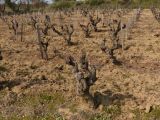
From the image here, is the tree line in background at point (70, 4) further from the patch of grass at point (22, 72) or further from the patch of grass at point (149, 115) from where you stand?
the patch of grass at point (149, 115)

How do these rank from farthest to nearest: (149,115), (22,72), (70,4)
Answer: (70,4) < (22,72) < (149,115)

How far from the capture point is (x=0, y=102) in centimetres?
1296

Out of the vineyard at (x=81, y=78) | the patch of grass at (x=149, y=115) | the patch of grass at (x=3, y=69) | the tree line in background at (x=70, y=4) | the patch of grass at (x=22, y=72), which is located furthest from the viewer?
the tree line in background at (x=70, y=4)

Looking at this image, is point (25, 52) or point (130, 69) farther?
point (25, 52)

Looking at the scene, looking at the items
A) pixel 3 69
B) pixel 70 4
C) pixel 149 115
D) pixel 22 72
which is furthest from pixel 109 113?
pixel 70 4

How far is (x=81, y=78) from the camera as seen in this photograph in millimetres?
12031

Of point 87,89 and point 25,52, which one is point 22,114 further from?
point 25,52

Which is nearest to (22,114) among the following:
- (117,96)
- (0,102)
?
(0,102)

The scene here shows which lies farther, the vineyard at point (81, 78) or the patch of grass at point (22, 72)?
the patch of grass at point (22, 72)

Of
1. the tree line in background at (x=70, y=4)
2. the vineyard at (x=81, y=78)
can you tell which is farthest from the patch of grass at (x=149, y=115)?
the tree line in background at (x=70, y=4)

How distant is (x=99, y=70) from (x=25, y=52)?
401 centimetres

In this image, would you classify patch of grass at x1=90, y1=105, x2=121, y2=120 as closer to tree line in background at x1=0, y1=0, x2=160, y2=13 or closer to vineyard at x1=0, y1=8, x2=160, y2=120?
vineyard at x1=0, y1=8, x2=160, y2=120

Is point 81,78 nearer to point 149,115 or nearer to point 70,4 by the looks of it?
point 149,115

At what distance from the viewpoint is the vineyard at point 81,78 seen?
12102mm
